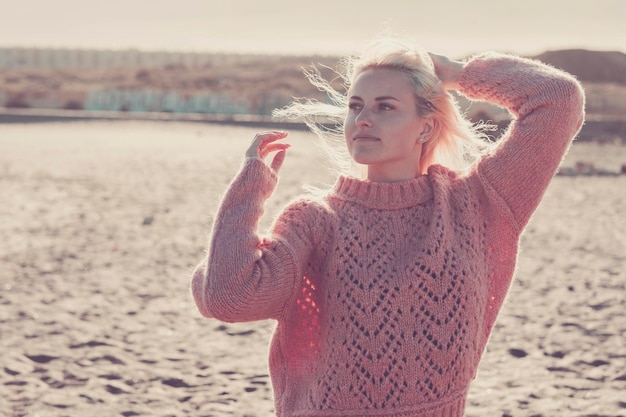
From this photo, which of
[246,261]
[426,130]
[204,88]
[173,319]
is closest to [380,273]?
[246,261]

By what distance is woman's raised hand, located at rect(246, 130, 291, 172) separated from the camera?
289cm

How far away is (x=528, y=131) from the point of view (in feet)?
10.0

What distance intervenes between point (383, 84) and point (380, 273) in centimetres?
60

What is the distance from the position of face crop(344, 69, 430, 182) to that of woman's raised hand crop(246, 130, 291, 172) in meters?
0.24

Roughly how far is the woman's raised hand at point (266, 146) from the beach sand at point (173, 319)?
2.06 metres

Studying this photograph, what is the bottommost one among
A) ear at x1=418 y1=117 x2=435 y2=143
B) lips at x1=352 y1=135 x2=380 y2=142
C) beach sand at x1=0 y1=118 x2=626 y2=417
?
beach sand at x1=0 y1=118 x2=626 y2=417

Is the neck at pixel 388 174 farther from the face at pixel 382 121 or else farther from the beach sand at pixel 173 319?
the beach sand at pixel 173 319

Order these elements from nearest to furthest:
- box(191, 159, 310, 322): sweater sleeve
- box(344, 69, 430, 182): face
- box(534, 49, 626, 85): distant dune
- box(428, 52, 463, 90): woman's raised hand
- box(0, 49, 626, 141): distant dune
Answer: box(191, 159, 310, 322): sweater sleeve → box(344, 69, 430, 182): face → box(428, 52, 463, 90): woman's raised hand → box(0, 49, 626, 141): distant dune → box(534, 49, 626, 85): distant dune

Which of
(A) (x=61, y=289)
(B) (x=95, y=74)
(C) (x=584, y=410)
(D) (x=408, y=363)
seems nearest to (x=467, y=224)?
(D) (x=408, y=363)

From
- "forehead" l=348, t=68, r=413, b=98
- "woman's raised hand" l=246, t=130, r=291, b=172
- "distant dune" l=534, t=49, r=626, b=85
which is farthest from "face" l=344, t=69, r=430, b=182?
"distant dune" l=534, t=49, r=626, b=85

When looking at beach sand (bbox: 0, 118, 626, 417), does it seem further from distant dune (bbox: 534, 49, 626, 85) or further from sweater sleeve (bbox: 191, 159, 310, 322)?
distant dune (bbox: 534, 49, 626, 85)

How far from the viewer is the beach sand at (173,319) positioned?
16.1 feet

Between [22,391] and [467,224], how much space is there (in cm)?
298

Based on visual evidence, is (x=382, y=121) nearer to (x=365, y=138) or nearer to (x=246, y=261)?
(x=365, y=138)
